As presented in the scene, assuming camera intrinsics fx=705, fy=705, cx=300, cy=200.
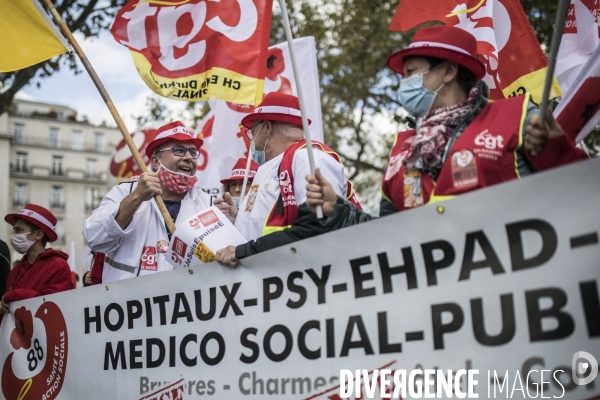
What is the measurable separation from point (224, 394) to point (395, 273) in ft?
3.71

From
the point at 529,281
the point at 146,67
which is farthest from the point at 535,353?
the point at 146,67

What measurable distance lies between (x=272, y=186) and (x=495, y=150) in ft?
4.95

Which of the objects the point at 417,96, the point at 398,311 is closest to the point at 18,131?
the point at 417,96

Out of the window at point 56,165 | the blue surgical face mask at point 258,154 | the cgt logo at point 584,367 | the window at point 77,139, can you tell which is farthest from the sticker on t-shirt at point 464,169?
the window at point 77,139

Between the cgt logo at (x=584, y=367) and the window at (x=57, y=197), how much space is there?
71.1 m

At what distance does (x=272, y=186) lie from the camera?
407cm

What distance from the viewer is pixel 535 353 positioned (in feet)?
7.80

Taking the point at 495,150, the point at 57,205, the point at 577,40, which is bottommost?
the point at 495,150

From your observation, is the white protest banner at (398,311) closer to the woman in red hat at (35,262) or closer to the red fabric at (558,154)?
the red fabric at (558,154)

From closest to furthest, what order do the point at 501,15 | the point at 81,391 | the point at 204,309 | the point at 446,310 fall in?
the point at 446,310
the point at 204,309
the point at 81,391
the point at 501,15

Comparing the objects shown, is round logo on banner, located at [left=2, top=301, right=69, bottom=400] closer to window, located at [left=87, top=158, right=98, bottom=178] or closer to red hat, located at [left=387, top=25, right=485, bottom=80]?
red hat, located at [left=387, top=25, right=485, bottom=80]

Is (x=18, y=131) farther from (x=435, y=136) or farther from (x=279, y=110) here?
(x=435, y=136)

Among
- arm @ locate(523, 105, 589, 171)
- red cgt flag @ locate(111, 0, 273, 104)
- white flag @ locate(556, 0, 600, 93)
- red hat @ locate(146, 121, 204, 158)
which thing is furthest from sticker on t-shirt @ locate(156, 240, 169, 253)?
white flag @ locate(556, 0, 600, 93)

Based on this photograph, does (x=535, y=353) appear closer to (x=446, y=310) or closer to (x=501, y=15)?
→ (x=446, y=310)
